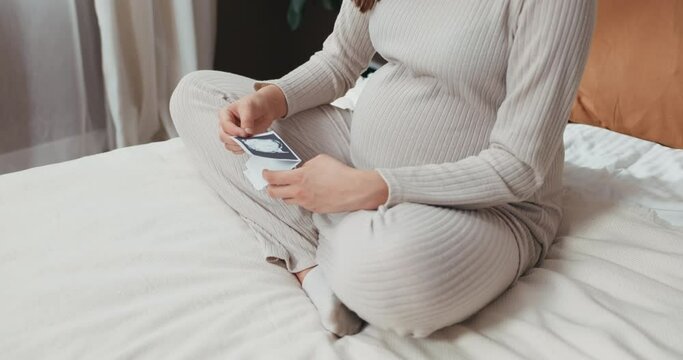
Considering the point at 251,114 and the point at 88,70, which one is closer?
the point at 251,114

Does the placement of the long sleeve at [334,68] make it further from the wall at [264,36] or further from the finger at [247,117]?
the wall at [264,36]

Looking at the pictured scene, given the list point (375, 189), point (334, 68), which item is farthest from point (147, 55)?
point (375, 189)

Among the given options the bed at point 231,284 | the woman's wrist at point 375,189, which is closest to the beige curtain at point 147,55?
the bed at point 231,284

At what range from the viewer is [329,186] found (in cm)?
87

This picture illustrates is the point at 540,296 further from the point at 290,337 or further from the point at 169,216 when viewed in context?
the point at 169,216

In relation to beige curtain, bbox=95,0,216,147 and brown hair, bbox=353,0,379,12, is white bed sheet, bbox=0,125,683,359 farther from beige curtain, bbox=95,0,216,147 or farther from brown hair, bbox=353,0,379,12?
beige curtain, bbox=95,0,216,147

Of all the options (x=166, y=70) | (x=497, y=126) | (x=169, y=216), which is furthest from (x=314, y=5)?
(x=497, y=126)

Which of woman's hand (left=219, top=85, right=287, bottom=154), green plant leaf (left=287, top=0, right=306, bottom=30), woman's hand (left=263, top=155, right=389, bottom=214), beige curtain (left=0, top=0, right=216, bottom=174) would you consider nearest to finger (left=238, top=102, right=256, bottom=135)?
woman's hand (left=219, top=85, right=287, bottom=154)

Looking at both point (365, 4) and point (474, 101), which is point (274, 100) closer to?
point (365, 4)

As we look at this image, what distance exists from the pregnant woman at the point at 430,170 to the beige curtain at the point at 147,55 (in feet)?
3.22

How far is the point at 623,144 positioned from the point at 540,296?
22.9 inches

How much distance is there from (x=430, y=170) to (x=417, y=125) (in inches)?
4.6

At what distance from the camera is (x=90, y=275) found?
0.93 metres

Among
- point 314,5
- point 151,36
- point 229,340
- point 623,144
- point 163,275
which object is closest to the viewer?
point 229,340
